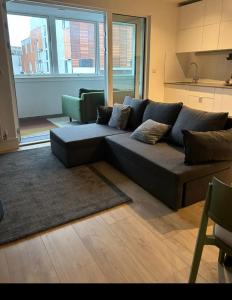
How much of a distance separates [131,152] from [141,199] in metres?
0.54

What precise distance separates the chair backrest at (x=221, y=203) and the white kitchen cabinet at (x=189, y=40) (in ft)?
14.4

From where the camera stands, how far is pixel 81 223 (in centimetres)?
204

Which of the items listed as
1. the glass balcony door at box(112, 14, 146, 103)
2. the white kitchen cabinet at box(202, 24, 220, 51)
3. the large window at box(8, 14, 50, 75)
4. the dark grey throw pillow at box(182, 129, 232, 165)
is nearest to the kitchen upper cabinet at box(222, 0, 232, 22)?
the white kitchen cabinet at box(202, 24, 220, 51)

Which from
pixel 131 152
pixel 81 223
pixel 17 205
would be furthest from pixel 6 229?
pixel 131 152

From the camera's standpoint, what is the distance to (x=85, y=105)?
4.90 meters

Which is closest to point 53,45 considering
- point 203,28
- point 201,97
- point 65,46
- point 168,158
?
point 65,46

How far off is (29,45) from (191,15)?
11.8 feet

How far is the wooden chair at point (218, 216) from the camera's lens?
44.7 inches

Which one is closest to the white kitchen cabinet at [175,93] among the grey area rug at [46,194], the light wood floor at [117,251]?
the grey area rug at [46,194]

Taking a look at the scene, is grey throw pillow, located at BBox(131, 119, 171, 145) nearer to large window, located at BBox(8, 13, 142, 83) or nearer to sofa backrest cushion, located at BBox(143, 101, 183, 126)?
sofa backrest cushion, located at BBox(143, 101, 183, 126)

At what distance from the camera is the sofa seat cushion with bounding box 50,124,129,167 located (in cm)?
303

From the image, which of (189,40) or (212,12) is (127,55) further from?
(212,12)

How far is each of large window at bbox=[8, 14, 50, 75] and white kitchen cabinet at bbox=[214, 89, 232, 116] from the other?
3.94 m

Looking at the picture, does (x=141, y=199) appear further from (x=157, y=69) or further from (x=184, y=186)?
(x=157, y=69)
